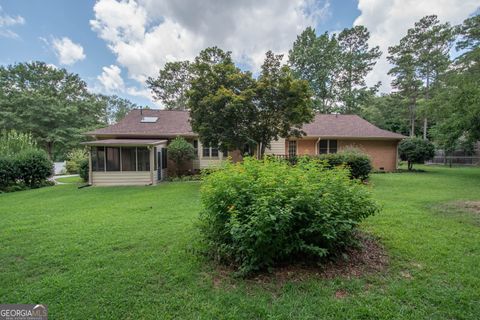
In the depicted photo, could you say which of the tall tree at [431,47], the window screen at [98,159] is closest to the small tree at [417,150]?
the tall tree at [431,47]

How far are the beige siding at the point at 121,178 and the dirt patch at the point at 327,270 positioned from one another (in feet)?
32.4

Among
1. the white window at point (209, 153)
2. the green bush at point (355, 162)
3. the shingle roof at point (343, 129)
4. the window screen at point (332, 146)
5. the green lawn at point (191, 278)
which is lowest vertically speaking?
the green lawn at point (191, 278)

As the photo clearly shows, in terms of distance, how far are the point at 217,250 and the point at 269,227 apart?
110 cm

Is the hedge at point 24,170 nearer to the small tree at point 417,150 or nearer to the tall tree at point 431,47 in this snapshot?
the small tree at point 417,150

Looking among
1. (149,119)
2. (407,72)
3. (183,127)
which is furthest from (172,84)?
(407,72)

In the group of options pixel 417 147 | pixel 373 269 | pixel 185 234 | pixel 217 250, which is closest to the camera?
pixel 373 269

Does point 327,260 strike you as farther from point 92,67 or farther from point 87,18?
point 92,67

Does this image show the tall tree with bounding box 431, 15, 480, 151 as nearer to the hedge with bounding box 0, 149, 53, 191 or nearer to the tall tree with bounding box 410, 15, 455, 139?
the tall tree with bounding box 410, 15, 455, 139

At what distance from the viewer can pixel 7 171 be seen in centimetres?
1116

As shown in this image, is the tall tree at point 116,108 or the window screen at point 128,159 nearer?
the window screen at point 128,159

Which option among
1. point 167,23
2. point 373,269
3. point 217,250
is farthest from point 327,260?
point 167,23

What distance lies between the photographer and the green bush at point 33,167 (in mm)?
11750

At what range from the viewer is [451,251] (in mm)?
3512

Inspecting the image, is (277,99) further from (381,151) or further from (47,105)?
(47,105)
